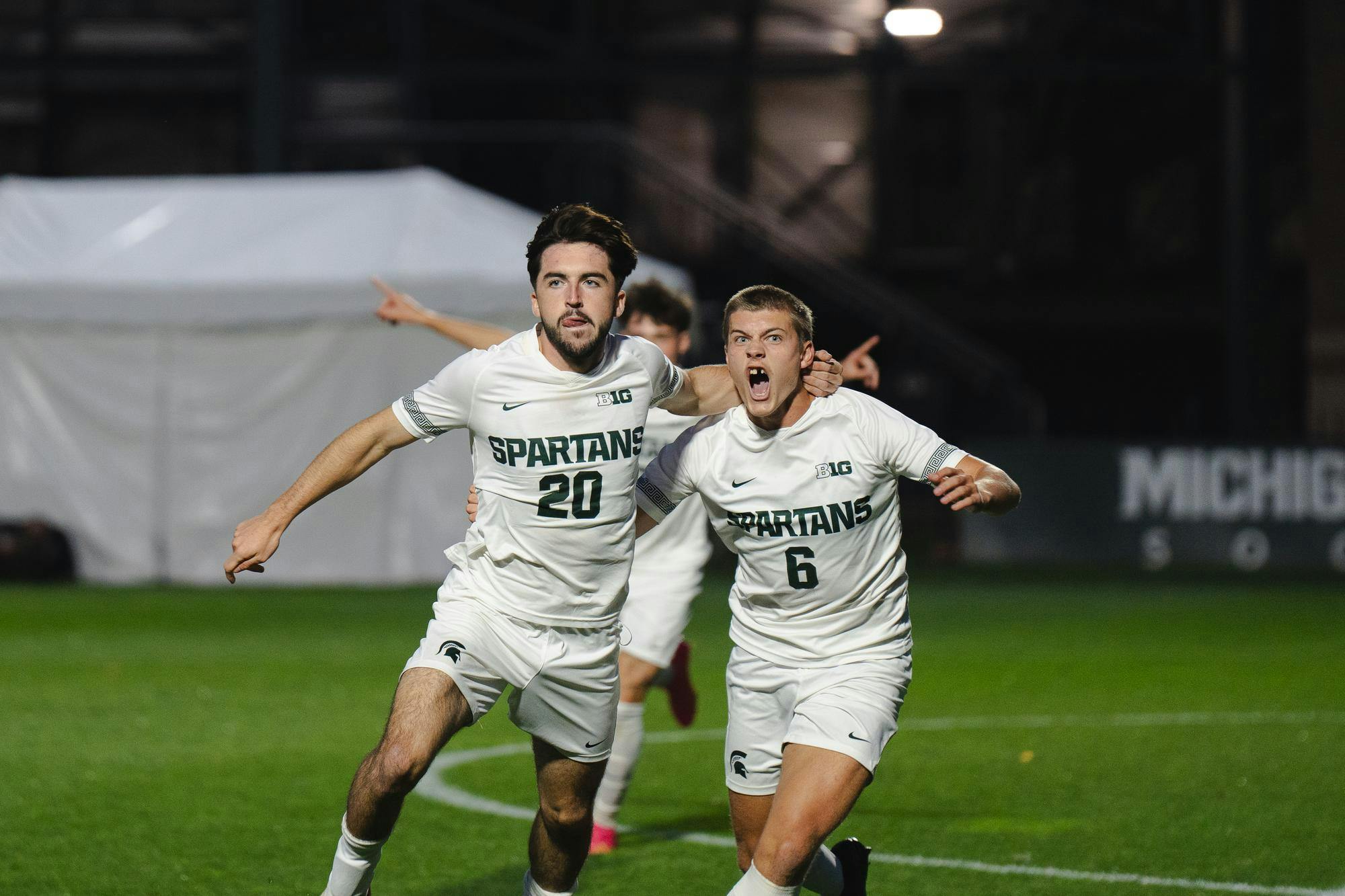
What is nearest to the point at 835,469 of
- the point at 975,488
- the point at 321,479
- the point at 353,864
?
the point at 975,488

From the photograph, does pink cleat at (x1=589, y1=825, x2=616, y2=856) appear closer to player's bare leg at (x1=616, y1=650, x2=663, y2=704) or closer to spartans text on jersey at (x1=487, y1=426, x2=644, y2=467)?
player's bare leg at (x1=616, y1=650, x2=663, y2=704)

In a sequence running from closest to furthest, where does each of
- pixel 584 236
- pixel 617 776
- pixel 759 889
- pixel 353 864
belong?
pixel 759 889 → pixel 353 864 → pixel 584 236 → pixel 617 776

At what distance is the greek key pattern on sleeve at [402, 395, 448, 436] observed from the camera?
16.8 feet

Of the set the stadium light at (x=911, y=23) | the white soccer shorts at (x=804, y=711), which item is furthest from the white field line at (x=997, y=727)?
the stadium light at (x=911, y=23)

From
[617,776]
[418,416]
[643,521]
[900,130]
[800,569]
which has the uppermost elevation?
[900,130]

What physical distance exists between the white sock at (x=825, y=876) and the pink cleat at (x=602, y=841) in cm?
143

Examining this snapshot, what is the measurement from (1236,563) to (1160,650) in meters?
6.88

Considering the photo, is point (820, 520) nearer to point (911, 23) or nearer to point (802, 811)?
point (802, 811)

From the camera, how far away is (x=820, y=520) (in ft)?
16.9

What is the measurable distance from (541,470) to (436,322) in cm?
172

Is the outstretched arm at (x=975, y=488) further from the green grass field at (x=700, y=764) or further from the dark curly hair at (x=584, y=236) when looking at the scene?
the green grass field at (x=700, y=764)

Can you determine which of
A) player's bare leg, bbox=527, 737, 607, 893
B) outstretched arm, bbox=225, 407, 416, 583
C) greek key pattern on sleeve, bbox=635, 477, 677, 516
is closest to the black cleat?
player's bare leg, bbox=527, 737, 607, 893

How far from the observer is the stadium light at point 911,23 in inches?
1093

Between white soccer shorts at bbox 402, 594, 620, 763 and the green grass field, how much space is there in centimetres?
108
